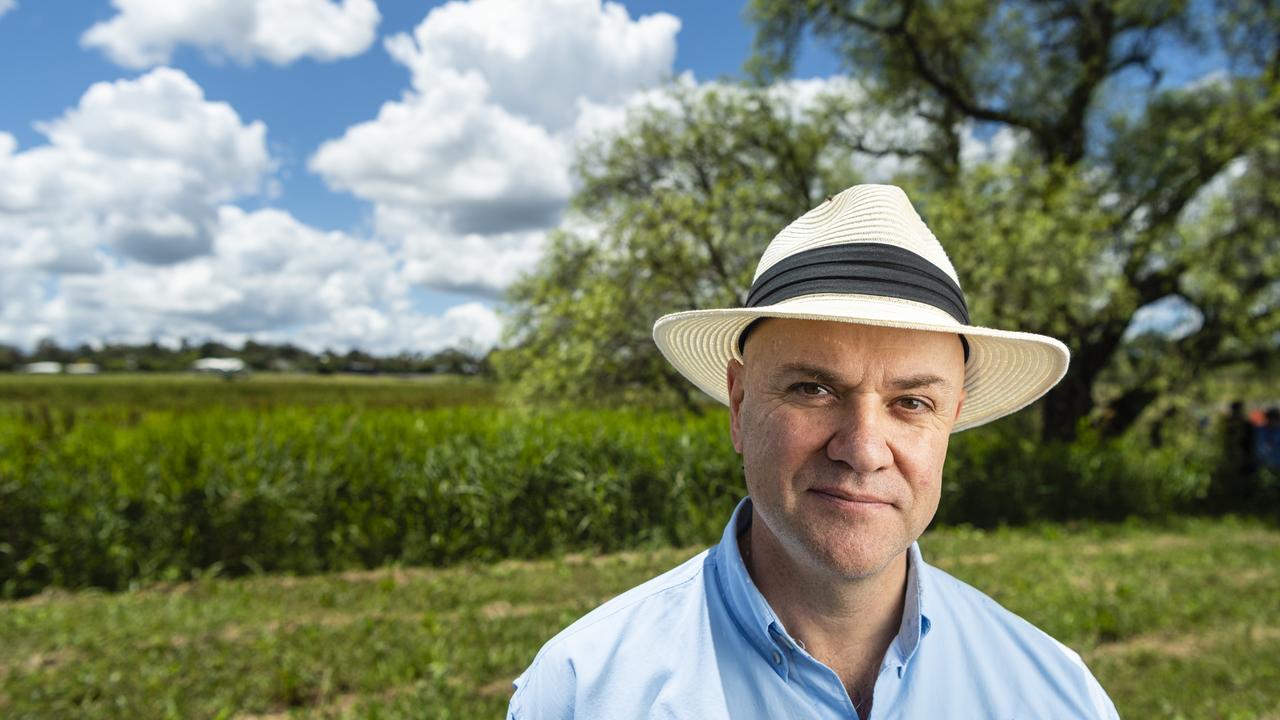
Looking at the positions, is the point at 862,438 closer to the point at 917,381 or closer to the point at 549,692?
the point at 917,381

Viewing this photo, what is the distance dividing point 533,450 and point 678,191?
7916 millimetres

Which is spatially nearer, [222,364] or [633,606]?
[633,606]

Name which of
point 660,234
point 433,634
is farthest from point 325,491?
point 660,234

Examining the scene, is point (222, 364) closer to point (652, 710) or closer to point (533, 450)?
point (533, 450)

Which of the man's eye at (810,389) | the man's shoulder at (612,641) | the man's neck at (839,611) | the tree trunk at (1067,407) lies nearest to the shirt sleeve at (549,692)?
the man's shoulder at (612,641)

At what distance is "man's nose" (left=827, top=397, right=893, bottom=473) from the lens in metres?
1.51

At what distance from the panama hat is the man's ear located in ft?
0.36

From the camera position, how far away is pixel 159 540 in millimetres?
8477

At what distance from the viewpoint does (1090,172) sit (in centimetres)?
1675

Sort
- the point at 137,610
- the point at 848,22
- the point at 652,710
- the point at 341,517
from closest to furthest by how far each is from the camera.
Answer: the point at 652,710 → the point at 137,610 → the point at 341,517 → the point at 848,22

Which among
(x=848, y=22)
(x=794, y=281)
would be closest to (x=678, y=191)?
(x=848, y=22)

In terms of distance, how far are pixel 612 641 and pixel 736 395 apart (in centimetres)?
60

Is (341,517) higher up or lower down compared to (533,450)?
lower down

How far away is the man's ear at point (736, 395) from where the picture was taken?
1.75 meters
